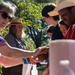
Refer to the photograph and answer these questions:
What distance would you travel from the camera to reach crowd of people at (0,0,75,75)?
83.3 inches

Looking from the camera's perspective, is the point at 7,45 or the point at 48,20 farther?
the point at 48,20

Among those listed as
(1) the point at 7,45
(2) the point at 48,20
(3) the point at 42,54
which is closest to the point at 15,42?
(2) the point at 48,20

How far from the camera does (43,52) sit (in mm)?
2375

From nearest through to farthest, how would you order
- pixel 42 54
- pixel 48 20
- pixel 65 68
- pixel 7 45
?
pixel 65 68 → pixel 42 54 → pixel 7 45 → pixel 48 20

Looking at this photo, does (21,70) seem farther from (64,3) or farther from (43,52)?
(64,3)

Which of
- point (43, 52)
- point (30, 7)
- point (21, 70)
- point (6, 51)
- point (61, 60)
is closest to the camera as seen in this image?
point (61, 60)

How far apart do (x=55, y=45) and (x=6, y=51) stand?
1802mm

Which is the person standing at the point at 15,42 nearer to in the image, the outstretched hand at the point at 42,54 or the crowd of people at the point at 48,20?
the crowd of people at the point at 48,20

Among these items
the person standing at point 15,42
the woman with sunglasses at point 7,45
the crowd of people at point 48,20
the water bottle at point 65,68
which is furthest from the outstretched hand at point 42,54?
the person standing at point 15,42

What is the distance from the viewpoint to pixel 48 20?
3717mm

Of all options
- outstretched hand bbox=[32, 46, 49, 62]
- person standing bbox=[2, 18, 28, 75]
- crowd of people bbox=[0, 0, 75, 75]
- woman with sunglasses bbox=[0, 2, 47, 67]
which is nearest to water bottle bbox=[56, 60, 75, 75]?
crowd of people bbox=[0, 0, 75, 75]

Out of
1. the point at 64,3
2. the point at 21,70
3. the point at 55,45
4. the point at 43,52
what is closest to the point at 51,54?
the point at 55,45

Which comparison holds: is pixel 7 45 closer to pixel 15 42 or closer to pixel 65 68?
pixel 15 42

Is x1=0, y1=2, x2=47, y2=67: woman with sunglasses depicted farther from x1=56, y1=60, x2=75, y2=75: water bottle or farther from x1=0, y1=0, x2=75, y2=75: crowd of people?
x1=56, y1=60, x2=75, y2=75: water bottle
